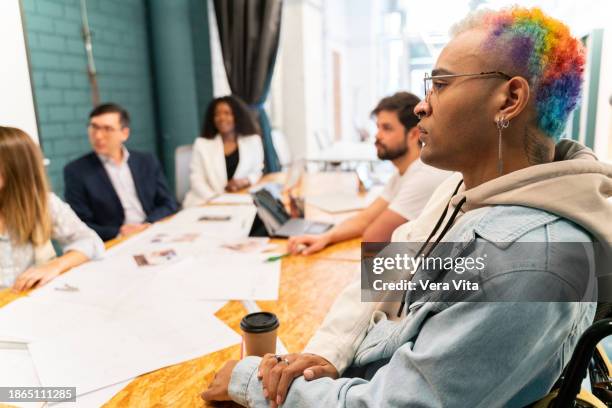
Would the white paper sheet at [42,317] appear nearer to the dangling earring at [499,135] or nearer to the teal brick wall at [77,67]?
the dangling earring at [499,135]

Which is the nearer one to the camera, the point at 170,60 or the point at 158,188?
the point at 158,188

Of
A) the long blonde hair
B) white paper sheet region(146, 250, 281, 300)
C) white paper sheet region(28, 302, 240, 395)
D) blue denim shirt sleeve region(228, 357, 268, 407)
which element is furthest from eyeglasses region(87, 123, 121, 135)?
blue denim shirt sleeve region(228, 357, 268, 407)

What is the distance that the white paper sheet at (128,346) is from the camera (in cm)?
88

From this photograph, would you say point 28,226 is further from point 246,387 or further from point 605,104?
point 605,104

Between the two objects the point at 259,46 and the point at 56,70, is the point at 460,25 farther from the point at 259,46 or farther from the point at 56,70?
the point at 259,46

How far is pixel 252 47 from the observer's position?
14.1 feet

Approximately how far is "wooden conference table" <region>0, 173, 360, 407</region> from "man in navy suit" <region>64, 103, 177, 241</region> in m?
1.22

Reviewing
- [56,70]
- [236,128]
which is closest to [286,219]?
[236,128]

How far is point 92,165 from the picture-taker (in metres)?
2.49

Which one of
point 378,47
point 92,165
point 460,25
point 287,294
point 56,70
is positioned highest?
point 378,47

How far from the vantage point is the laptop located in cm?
184

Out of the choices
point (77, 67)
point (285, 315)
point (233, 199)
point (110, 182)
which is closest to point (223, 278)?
point (285, 315)

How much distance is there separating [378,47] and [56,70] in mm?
6736

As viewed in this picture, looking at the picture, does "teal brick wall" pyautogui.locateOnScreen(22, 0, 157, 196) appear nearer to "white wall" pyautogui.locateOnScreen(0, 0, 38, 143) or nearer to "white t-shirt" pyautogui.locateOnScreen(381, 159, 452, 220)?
"white wall" pyautogui.locateOnScreen(0, 0, 38, 143)
